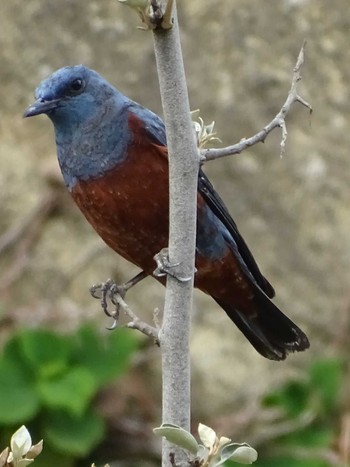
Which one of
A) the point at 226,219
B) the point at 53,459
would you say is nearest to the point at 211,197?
the point at 226,219

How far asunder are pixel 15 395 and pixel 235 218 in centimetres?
140

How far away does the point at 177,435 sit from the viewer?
1713mm

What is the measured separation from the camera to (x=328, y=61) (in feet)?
17.1

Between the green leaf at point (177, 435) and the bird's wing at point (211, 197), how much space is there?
1.26m

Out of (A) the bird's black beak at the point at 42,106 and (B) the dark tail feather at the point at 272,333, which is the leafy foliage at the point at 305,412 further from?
(A) the bird's black beak at the point at 42,106

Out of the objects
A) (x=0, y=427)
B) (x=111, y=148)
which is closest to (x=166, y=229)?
(x=111, y=148)

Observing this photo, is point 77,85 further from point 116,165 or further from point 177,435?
point 177,435

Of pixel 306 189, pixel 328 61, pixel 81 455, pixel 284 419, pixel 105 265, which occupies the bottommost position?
pixel 81 455

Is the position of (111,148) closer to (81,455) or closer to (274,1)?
(81,455)

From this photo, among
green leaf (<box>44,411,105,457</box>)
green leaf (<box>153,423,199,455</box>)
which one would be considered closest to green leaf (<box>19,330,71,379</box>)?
green leaf (<box>44,411,105,457</box>)

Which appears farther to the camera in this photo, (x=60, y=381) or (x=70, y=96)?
(x=60, y=381)

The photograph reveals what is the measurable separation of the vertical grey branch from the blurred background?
2.50 metres

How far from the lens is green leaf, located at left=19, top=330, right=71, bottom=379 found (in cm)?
430

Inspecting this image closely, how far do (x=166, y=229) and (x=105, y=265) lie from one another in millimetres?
2018
